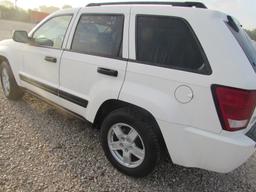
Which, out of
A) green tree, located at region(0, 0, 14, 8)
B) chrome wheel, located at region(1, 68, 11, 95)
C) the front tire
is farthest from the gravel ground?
green tree, located at region(0, 0, 14, 8)

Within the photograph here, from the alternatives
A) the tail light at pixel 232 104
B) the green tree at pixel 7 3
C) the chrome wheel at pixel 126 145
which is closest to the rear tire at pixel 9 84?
the chrome wheel at pixel 126 145

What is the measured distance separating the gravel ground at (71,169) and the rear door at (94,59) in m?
0.50

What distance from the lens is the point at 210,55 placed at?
2.43 metres

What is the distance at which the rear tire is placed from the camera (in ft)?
16.2

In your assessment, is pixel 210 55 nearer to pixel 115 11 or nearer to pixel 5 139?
pixel 115 11

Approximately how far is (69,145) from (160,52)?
5.85 ft

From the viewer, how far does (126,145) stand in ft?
10.5

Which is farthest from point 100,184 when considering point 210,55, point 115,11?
point 115,11

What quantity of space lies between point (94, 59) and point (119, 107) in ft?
2.10

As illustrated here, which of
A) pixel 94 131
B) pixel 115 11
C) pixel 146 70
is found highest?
pixel 115 11

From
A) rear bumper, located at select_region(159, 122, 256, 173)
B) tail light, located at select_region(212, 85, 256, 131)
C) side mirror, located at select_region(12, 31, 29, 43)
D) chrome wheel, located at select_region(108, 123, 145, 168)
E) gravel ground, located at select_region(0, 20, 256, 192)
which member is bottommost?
gravel ground, located at select_region(0, 20, 256, 192)

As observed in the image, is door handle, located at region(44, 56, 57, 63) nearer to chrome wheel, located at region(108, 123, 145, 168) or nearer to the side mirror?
the side mirror

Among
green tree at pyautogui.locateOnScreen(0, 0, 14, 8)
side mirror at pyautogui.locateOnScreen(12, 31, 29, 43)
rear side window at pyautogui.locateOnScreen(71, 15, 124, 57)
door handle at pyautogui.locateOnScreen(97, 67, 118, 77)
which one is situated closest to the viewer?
door handle at pyautogui.locateOnScreen(97, 67, 118, 77)

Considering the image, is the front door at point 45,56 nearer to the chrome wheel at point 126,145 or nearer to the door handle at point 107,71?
the door handle at point 107,71
